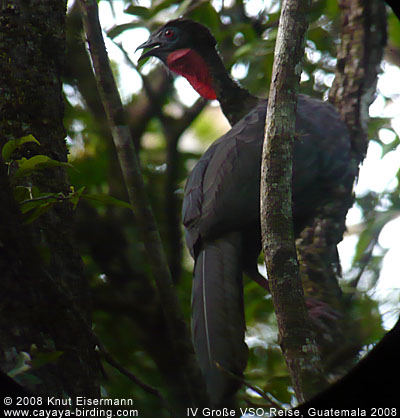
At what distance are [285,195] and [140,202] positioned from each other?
36 centimetres

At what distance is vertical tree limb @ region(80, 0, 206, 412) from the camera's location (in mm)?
1193

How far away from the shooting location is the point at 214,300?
139 centimetres

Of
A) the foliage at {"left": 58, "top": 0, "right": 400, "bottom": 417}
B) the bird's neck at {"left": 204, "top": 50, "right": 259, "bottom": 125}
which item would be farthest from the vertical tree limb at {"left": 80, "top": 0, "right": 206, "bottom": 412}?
the bird's neck at {"left": 204, "top": 50, "right": 259, "bottom": 125}

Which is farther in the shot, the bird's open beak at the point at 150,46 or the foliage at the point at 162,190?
the bird's open beak at the point at 150,46

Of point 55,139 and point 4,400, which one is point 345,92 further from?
point 4,400

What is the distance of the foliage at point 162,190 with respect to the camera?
1.21 meters

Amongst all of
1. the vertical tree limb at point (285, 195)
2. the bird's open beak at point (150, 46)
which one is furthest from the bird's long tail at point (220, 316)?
the bird's open beak at point (150, 46)

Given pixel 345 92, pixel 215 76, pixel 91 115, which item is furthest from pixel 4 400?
pixel 345 92

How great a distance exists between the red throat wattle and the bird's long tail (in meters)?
0.45

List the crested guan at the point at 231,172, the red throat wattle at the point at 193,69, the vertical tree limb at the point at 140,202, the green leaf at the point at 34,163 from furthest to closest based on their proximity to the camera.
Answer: the red throat wattle at the point at 193,69 < the crested guan at the point at 231,172 < the vertical tree limb at the point at 140,202 < the green leaf at the point at 34,163

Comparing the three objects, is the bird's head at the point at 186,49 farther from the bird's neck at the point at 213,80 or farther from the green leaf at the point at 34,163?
the green leaf at the point at 34,163

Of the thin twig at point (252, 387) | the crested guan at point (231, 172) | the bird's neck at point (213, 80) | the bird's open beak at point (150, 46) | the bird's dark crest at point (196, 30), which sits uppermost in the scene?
the bird's dark crest at point (196, 30)

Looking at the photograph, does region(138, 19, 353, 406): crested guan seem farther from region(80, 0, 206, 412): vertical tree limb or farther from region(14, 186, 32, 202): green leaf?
region(14, 186, 32, 202): green leaf

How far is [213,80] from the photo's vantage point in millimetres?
1635
